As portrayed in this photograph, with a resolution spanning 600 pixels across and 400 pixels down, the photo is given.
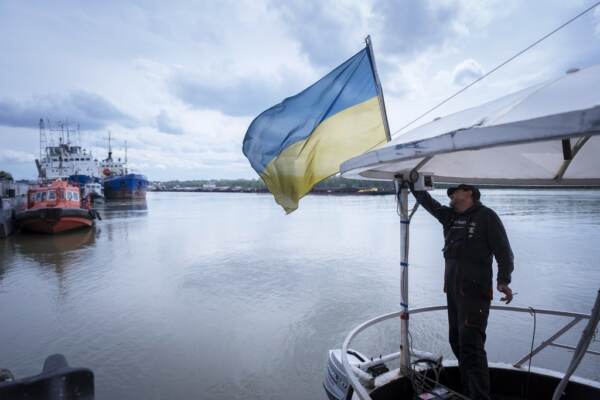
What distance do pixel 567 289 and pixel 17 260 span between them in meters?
21.3

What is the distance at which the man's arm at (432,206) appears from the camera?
12.6ft

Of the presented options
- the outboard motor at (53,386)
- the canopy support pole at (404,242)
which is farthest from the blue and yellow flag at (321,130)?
the outboard motor at (53,386)

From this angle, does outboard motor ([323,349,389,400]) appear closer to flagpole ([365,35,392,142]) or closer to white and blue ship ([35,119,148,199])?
flagpole ([365,35,392,142])

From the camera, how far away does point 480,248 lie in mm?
3480

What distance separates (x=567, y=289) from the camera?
11070 millimetres

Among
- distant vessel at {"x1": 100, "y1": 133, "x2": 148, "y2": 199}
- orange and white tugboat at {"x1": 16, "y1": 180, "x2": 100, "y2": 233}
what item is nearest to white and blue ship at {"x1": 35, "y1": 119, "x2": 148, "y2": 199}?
distant vessel at {"x1": 100, "y1": 133, "x2": 148, "y2": 199}

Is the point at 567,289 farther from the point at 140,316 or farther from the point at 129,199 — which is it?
the point at 129,199

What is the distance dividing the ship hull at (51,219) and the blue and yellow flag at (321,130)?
24.1m

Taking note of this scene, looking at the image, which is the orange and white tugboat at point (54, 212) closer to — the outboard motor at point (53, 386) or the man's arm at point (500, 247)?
the outboard motor at point (53, 386)

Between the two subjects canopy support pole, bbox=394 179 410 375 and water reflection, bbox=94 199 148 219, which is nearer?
canopy support pole, bbox=394 179 410 375

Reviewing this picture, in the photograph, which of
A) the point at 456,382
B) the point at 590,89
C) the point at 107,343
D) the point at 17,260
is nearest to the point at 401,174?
the point at 590,89

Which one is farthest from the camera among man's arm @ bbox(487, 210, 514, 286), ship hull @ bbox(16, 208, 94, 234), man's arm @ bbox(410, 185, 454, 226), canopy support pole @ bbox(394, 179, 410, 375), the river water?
ship hull @ bbox(16, 208, 94, 234)

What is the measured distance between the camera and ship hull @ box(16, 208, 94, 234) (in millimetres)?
23594

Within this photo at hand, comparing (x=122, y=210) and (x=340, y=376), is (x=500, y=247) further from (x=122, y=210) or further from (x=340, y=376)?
(x=122, y=210)
